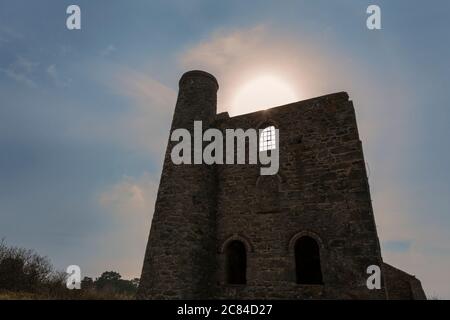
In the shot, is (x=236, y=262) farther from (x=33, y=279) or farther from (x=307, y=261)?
(x=33, y=279)

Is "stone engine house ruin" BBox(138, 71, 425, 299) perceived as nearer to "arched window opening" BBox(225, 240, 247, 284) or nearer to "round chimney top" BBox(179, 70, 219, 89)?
"arched window opening" BBox(225, 240, 247, 284)

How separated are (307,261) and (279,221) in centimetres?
152

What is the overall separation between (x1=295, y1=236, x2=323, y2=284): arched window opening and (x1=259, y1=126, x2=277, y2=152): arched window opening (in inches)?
143

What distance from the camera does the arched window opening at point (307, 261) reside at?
850 centimetres

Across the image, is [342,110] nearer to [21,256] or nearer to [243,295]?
[243,295]

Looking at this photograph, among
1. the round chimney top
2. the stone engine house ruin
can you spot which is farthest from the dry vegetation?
the round chimney top

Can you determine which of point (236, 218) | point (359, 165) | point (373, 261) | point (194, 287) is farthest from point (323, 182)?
point (194, 287)

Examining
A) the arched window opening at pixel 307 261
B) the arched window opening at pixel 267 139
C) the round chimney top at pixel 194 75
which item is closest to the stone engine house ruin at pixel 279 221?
the arched window opening at pixel 307 261

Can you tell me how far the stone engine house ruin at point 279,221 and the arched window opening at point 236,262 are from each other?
0.11 feet

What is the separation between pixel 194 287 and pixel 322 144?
6516 millimetres

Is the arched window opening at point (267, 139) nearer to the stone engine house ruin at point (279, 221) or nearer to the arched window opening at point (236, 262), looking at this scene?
the stone engine house ruin at point (279, 221)

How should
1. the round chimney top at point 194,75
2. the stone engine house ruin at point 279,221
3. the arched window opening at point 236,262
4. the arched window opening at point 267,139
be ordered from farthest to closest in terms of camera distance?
the round chimney top at point 194,75, the arched window opening at point 267,139, the arched window opening at point 236,262, the stone engine house ruin at point 279,221

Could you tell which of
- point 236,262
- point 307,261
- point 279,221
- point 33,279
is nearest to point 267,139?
point 279,221

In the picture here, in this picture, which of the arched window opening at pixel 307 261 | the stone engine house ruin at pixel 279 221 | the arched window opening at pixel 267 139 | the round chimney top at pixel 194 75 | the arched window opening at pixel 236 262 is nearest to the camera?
the stone engine house ruin at pixel 279 221
